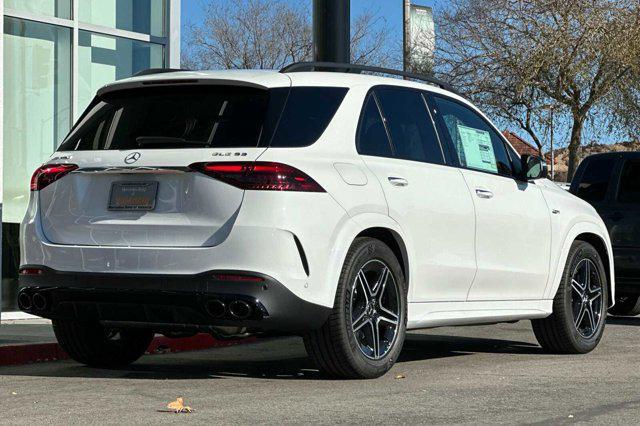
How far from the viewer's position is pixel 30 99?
15039 mm

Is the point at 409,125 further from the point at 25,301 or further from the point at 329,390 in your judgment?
the point at 25,301

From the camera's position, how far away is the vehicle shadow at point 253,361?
8250 mm

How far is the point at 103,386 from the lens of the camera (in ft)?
25.0

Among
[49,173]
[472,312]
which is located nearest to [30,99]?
[49,173]

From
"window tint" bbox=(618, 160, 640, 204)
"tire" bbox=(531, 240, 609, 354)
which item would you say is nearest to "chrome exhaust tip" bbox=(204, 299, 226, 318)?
"tire" bbox=(531, 240, 609, 354)

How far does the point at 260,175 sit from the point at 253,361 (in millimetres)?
2478

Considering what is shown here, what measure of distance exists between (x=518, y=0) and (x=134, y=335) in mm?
25385

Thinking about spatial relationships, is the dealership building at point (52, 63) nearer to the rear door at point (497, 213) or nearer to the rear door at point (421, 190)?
the rear door at point (497, 213)

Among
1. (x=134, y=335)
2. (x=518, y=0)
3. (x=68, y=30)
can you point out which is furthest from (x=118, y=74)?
(x=518, y=0)

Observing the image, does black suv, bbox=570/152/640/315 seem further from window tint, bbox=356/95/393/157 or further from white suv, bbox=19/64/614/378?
window tint, bbox=356/95/393/157

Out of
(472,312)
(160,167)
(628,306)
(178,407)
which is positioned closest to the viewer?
(178,407)

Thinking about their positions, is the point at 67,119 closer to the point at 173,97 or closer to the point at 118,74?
the point at 118,74

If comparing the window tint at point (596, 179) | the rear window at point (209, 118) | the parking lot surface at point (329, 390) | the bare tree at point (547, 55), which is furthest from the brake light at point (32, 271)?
the bare tree at point (547, 55)

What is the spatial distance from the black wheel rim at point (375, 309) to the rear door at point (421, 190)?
24 cm
